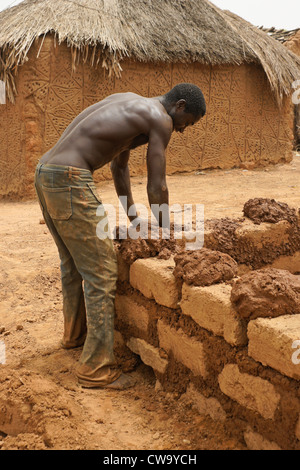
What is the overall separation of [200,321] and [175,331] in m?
0.26

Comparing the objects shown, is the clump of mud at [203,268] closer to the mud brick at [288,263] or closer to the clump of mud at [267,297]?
the clump of mud at [267,297]

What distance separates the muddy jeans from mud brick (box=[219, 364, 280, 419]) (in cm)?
84

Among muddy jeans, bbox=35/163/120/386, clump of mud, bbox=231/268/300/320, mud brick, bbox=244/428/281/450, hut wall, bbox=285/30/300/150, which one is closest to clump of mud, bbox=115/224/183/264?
muddy jeans, bbox=35/163/120/386

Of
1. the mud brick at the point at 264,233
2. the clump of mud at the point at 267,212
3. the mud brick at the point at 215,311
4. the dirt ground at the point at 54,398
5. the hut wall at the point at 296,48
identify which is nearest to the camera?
the mud brick at the point at 215,311

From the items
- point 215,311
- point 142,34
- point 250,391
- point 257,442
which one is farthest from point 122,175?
point 142,34

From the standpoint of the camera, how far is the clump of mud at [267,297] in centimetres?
210

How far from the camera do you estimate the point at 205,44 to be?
8.38m

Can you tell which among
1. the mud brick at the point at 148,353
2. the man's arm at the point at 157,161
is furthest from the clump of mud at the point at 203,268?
the mud brick at the point at 148,353

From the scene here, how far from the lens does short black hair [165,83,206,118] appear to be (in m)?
2.86

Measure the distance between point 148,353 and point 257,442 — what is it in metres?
0.96

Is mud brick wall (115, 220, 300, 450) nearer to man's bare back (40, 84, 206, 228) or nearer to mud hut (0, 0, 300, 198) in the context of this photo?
man's bare back (40, 84, 206, 228)

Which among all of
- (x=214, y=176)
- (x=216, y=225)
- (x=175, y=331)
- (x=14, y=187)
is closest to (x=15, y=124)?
(x=14, y=187)

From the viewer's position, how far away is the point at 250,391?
2160mm

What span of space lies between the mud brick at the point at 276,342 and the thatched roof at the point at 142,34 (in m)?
6.35
